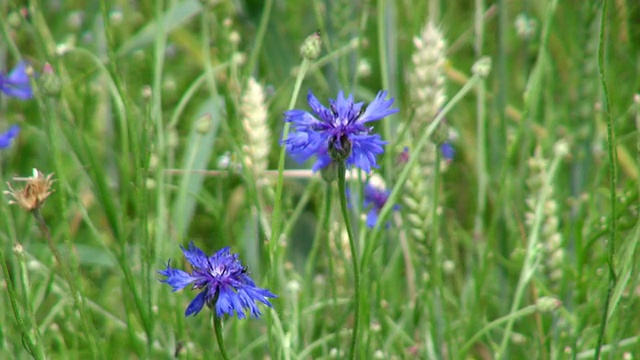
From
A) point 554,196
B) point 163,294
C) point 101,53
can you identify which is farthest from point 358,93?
point 163,294

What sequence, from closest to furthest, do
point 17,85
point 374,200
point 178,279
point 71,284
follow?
point 178,279, point 71,284, point 374,200, point 17,85

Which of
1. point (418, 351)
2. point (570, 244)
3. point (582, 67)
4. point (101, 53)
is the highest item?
point (101, 53)

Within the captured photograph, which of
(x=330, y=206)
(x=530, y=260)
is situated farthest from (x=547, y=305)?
(x=330, y=206)

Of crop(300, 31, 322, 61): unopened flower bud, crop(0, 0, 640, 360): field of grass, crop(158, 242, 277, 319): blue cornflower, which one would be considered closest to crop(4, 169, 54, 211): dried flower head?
crop(0, 0, 640, 360): field of grass

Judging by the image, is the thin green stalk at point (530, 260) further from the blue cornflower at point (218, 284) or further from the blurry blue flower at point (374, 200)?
the blue cornflower at point (218, 284)

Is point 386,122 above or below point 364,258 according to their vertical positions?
above

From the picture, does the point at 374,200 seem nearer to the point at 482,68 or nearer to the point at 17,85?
the point at 482,68

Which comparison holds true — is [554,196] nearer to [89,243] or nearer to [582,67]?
[582,67]
